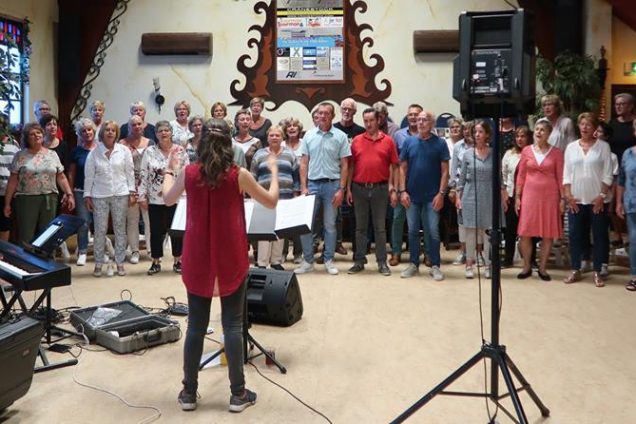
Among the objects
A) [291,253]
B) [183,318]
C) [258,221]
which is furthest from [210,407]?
[291,253]

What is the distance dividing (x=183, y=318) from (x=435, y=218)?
8.24ft

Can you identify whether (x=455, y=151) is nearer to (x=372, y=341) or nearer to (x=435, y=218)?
(x=435, y=218)

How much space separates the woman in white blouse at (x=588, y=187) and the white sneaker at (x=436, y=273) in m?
1.11

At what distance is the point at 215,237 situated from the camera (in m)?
3.01

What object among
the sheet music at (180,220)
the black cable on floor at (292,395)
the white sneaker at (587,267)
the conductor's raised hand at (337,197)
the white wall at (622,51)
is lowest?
the black cable on floor at (292,395)

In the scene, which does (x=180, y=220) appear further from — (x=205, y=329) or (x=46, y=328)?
(x=46, y=328)

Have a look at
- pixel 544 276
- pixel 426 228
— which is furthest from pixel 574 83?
pixel 426 228

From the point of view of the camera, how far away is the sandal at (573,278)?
5.84 meters

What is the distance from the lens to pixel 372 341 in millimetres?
4176

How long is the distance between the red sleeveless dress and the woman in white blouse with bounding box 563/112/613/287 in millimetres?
3851

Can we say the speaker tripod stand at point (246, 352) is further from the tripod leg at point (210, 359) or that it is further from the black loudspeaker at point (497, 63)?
the black loudspeaker at point (497, 63)

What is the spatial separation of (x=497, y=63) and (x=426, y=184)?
126 inches

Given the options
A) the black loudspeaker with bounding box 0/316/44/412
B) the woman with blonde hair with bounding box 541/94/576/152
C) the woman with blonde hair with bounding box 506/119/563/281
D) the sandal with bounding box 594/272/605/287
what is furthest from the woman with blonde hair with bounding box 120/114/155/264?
the sandal with bounding box 594/272/605/287

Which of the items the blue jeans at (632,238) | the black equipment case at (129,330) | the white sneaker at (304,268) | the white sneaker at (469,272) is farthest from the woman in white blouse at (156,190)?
the blue jeans at (632,238)
